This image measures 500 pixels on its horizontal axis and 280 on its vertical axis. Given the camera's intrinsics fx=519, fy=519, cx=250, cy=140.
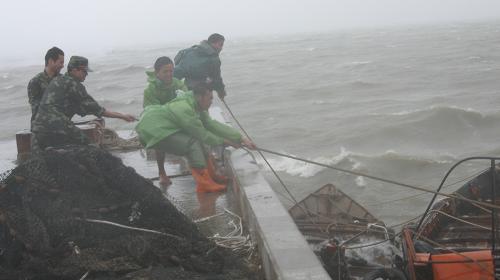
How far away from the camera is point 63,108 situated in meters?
5.80

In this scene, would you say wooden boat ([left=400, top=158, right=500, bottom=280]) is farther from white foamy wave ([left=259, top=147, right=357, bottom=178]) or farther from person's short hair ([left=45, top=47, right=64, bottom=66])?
white foamy wave ([left=259, top=147, right=357, bottom=178])

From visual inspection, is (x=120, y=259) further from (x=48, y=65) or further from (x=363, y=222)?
(x=363, y=222)

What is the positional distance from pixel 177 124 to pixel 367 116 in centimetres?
1877

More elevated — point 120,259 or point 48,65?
point 48,65

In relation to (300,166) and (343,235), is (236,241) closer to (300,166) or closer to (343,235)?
(343,235)

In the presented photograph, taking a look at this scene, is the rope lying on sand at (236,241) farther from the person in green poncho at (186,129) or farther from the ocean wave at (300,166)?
the ocean wave at (300,166)

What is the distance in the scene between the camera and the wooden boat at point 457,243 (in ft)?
15.6

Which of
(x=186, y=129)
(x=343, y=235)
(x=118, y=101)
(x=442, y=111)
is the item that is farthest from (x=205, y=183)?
(x=118, y=101)

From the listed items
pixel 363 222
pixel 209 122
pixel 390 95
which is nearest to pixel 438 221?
pixel 363 222

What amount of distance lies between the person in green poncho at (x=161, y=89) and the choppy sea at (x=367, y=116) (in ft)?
10.5

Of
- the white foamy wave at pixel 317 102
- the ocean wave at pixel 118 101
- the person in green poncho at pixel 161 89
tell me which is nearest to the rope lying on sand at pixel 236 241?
the person in green poncho at pixel 161 89

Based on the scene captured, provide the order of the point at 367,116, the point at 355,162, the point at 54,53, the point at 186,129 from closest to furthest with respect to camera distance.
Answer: the point at 186,129 → the point at 54,53 → the point at 355,162 → the point at 367,116

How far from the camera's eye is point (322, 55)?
56750mm

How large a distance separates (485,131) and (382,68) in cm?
2115
